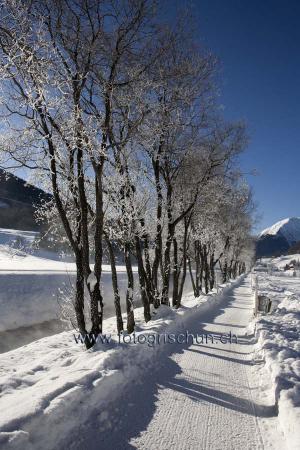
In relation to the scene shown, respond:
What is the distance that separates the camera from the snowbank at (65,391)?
164 inches

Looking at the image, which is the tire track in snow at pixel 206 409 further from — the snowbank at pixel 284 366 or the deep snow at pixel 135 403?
the snowbank at pixel 284 366

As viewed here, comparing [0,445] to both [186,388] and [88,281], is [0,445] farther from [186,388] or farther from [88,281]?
[88,281]

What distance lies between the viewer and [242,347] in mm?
10523

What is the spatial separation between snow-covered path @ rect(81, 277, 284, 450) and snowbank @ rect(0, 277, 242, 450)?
24 cm

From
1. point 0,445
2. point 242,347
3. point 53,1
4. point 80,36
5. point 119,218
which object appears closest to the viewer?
point 0,445

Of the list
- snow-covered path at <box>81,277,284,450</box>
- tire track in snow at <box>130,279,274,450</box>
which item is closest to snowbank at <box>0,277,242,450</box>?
snow-covered path at <box>81,277,284,450</box>

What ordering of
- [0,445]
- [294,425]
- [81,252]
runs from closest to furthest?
[0,445], [294,425], [81,252]

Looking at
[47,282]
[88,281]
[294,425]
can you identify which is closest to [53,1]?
[88,281]

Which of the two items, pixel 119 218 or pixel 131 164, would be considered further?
pixel 131 164

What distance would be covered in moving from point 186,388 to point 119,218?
6.84 metres

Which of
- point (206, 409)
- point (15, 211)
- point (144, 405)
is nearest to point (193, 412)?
point (206, 409)

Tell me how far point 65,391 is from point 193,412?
1981 mm

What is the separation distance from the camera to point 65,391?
5168 millimetres

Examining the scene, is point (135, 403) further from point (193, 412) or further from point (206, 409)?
point (206, 409)
